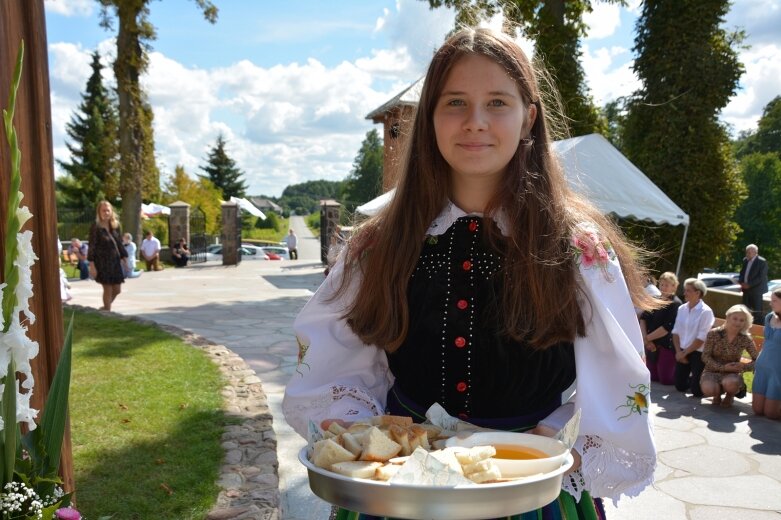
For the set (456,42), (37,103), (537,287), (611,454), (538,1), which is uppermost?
(538,1)

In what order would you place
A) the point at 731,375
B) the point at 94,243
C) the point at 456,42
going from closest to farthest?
the point at 456,42
the point at 731,375
the point at 94,243

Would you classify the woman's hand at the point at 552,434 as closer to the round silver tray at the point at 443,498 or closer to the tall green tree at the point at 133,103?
the round silver tray at the point at 443,498

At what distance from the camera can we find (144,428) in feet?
14.6

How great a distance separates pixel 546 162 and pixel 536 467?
89 cm

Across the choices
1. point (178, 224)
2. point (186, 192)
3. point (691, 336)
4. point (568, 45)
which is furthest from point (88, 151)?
point (691, 336)

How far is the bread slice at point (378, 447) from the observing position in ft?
4.32

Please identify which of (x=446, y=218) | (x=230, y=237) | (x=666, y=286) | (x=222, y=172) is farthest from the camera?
(x=222, y=172)

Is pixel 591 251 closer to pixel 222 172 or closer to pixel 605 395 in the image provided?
pixel 605 395

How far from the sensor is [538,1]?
44.1ft

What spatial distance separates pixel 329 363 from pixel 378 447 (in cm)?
63

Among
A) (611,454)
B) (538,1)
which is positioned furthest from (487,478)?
(538,1)

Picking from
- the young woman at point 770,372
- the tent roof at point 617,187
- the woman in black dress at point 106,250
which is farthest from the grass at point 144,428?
the young woman at point 770,372

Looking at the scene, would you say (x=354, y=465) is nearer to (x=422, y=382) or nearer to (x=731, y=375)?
(x=422, y=382)

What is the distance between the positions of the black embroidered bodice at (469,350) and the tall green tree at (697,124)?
13479 mm
